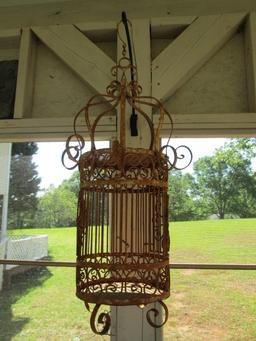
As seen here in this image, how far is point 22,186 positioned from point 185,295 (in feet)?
3.11

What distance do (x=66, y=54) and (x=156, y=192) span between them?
2.94 ft

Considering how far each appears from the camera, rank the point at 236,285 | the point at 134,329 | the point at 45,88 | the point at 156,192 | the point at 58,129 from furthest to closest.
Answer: the point at 45,88, the point at 58,129, the point at 236,285, the point at 134,329, the point at 156,192

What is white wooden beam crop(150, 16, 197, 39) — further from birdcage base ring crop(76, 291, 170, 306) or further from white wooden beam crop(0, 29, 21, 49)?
birdcage base ring crop(76, 291, 170, 306)

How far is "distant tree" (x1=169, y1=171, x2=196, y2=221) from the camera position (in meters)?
1.50

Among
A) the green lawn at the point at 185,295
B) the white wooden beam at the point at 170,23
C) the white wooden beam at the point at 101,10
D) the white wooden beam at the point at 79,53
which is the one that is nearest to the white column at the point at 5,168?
the green lawn at the point at 185,295

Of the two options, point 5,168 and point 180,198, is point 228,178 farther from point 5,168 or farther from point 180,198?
point 5,168

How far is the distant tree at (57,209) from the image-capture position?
60.6 inches

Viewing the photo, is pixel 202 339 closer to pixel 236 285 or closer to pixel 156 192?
pixel 236 285

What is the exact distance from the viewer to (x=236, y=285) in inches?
54.4

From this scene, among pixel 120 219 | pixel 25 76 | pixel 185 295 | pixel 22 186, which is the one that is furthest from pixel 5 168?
pixel 185 295

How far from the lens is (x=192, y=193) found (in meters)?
1.53

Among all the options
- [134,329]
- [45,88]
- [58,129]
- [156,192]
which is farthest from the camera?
[45,88]

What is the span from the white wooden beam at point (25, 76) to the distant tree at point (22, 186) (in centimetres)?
18

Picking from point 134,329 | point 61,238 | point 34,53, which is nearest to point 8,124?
point 34,53
